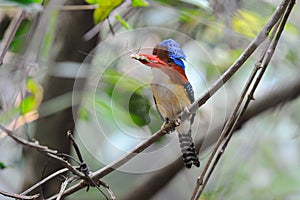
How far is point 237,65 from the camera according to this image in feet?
2.10

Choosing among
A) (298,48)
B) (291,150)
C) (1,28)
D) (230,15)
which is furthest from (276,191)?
(1,28)

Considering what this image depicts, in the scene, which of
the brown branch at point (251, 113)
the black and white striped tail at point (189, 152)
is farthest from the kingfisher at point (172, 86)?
the brown branch at point (251, 113)

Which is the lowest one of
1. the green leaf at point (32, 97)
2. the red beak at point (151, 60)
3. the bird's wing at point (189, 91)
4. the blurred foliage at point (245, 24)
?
the green leaf at point (32, 97)

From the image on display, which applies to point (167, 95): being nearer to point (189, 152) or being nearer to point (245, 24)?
point (189, 152)

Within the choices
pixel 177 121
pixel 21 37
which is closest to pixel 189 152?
pixel 177 121

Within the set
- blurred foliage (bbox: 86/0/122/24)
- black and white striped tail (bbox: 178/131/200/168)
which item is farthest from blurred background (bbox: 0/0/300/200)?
black and white striped tail (bbox: 178/131/200/168)

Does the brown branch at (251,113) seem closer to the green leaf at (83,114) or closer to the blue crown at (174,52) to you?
the green leaf at (83,114)

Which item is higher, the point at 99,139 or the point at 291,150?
the point at 99,139

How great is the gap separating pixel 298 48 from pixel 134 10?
1.39 ft

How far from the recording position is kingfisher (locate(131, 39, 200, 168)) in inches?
22.7

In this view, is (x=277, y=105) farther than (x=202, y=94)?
Result: Yes

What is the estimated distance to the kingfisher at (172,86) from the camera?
1.89ft

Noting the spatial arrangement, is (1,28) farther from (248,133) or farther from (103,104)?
(248,133)

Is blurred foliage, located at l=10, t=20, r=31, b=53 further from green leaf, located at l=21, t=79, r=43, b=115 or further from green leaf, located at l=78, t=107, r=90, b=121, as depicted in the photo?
green leaf, located at l=78, t=107, r=90, b=121
